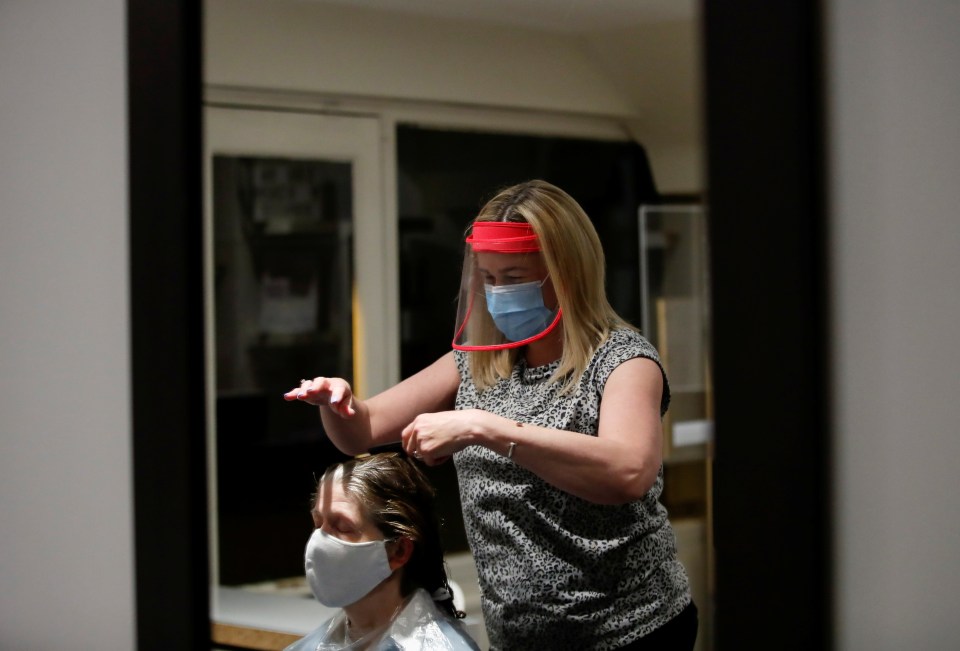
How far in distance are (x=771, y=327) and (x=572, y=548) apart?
0.40 m

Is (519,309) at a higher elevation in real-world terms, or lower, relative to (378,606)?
higher

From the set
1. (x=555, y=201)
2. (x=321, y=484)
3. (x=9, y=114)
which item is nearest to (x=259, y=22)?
(x=9, y=114)

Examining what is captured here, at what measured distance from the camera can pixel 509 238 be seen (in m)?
1.15

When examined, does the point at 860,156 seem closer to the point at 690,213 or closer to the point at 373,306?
the point at 690,213

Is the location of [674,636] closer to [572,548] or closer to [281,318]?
[572,548]

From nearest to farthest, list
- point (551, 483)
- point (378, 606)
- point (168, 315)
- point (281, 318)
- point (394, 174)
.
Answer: point (551, 483), point (168, 315), point (378, 606), point (394, 174), point (281, 318)

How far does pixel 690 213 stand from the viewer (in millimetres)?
2035

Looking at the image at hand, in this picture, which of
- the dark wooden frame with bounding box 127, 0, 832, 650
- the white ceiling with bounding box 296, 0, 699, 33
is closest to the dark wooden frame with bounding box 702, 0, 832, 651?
the dark wooden frame with bounding box 127, 0, 832, 650

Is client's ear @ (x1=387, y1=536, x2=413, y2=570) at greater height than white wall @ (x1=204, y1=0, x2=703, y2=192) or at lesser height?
lesser

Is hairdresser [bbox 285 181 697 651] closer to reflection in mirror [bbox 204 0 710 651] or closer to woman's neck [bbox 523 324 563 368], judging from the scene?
woman's neck [bbox 523 324 563 368]

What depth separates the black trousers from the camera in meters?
1.16

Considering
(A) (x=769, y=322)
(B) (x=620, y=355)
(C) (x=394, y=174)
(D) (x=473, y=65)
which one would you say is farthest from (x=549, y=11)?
(A) (x=769, y=322)

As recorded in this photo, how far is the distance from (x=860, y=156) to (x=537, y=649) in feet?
2.42

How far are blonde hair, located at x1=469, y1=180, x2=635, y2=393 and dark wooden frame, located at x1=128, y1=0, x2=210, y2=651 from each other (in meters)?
0.42
